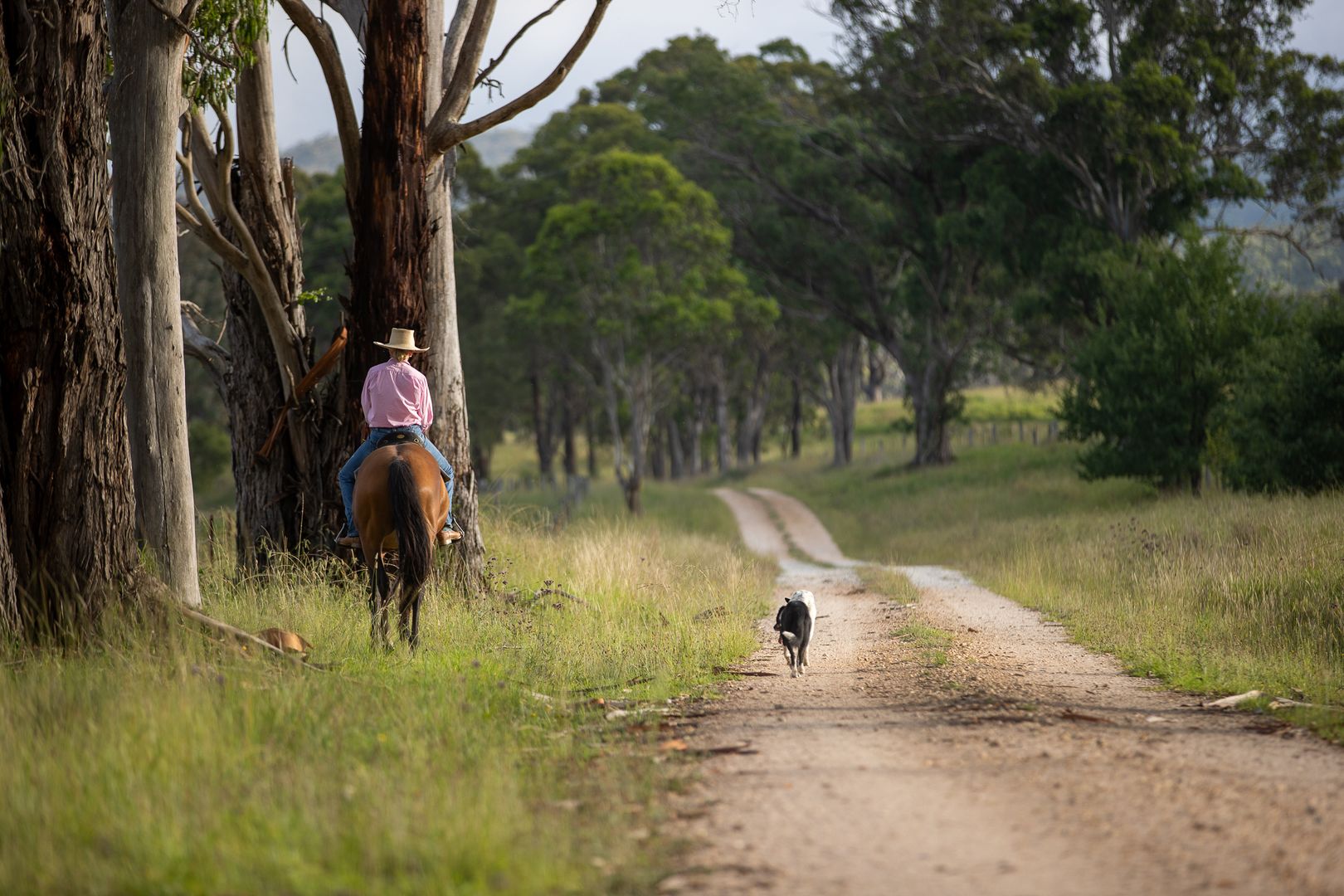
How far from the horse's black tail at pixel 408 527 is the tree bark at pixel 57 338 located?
1728 millimetres

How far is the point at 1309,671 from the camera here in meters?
8.51

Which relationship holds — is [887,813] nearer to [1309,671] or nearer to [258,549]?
[1309,671]

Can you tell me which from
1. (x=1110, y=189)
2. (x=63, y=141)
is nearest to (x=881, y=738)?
(x=63, y=141)

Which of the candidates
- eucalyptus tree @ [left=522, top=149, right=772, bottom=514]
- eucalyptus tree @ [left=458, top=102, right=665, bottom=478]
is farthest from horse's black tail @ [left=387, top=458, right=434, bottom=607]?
eucalyptus tree @ [left=458, top=102, right=665, bottom=478]

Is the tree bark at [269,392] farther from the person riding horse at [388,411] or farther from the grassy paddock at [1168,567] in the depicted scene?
the grassy paddock at [1168,567]

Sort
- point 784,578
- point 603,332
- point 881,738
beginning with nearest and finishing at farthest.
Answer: point 881,738 < point 784,578 < point 603,332

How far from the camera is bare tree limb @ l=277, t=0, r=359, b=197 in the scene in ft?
36.4

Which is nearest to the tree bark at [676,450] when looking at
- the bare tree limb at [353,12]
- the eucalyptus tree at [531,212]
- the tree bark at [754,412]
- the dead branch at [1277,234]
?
the tree bark at [754,412]

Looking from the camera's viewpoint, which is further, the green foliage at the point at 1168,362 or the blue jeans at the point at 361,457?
the green foliage at the point at 1168,362

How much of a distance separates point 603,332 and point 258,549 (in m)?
27.2

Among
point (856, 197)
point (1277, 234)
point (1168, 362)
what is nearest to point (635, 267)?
point (856, 197)

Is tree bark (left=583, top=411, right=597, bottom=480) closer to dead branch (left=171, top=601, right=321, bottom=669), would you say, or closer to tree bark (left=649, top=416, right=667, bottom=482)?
tree bark (left=649, top=416, right=667, bottom=482)

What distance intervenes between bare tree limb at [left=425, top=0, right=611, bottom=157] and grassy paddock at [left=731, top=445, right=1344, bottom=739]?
7049 millimetres

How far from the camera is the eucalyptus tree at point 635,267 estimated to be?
1502 inches
